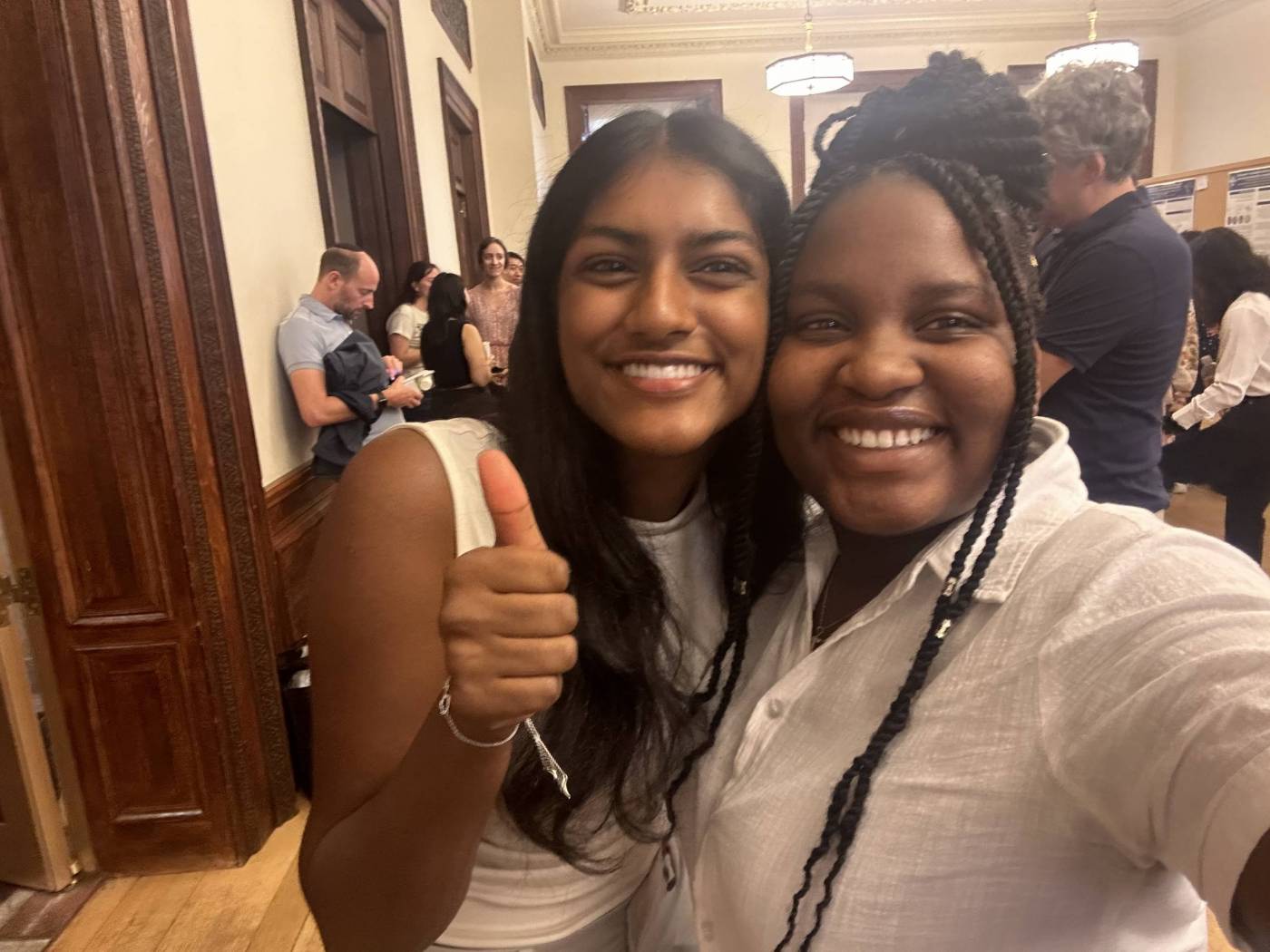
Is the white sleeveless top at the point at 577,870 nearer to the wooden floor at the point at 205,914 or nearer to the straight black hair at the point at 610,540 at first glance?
the straight black hair at the point at 610,540

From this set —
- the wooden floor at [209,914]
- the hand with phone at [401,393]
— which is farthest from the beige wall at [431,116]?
the wooden floor at [209,914]

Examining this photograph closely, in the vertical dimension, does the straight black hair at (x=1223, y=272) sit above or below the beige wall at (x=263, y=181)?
below

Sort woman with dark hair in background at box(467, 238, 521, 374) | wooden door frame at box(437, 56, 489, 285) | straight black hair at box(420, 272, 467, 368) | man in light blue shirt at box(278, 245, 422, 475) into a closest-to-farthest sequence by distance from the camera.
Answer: man in light blue shirt at box(278, 245, 422, 475) < straight black hair at box(420, 272, 467, 368) < woman with dark hair in background at box(467, 238, 521, 374) < wooden door frame at box(437, 56, 489, 285)

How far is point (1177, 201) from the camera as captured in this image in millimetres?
6352

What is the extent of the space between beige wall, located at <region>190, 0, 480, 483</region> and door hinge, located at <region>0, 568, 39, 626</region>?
0.58 m

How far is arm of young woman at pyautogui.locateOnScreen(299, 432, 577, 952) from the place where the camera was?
0.63 meters

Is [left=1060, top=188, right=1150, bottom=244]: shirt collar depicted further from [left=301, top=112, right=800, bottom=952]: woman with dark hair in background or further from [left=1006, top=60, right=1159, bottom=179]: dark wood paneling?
[left=1006, top=60, right=1159, bottom=179]: dark wood paneling

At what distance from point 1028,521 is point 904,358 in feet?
0.58

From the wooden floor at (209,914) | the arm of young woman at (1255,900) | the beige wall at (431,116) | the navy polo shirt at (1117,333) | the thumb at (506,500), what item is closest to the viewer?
the arm of young woman at (1255,900)

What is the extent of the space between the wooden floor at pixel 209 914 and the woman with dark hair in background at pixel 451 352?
1922mm

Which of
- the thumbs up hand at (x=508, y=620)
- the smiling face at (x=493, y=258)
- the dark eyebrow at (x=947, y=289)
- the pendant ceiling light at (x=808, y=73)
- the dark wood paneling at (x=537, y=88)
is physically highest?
the dark wood paneling at (x=537, y=88)

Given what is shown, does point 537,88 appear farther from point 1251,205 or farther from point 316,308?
point 316,308

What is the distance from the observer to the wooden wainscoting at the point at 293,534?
7.67 ft

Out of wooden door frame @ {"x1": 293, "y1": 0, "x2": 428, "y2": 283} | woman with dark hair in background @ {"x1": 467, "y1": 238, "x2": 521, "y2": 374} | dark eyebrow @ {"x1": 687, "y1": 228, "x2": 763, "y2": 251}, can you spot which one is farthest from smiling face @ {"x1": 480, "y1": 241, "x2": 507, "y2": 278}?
dark eyebrow @ {"x1": 687, "y1": 228, "x2": 763, "y2": 251}
